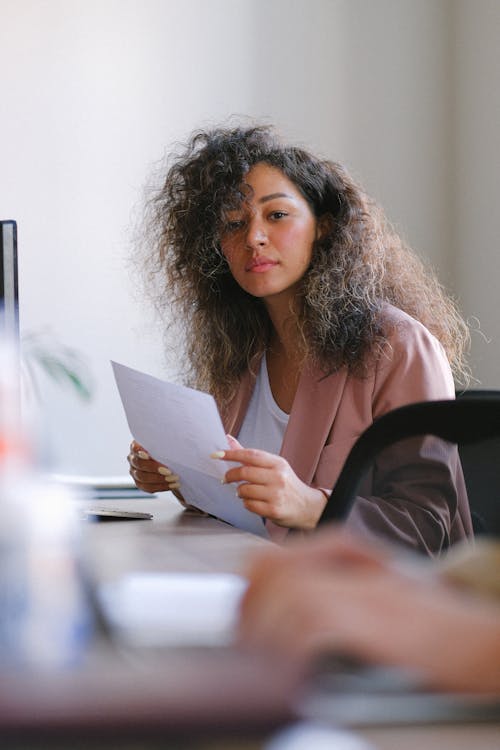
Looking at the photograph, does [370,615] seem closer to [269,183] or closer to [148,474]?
[148,474]

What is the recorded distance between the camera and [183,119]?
3.02 m

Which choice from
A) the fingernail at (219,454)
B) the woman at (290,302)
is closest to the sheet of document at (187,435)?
the fingernail at (219,454)

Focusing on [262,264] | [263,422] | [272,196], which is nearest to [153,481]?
[263,422]

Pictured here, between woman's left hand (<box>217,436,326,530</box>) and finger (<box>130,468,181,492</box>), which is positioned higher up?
woman's left hand (<box>217,436,326,530</box>)

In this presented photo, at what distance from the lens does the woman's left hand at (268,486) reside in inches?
48.1

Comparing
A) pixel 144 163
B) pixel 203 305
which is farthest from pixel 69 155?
pixel 203 305

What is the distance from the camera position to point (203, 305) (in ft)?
6.66

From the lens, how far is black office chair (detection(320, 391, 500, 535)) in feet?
3.11

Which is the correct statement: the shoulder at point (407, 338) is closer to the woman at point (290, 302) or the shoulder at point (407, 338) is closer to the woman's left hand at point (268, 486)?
the woman at point (290, 302)

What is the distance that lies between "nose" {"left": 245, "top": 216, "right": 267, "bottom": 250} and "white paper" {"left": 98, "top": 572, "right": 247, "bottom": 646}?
1218mm

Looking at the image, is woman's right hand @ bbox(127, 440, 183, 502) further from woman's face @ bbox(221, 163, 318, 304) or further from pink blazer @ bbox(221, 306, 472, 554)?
woman's face @ bbox(221, 163, 318, 304)

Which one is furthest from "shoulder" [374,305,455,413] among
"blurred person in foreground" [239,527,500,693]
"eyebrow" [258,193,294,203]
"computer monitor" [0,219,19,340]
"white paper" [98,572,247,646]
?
"blurred person in foreground" [239,527,500,693]

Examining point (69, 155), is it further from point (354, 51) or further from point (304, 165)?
point (304, 165)

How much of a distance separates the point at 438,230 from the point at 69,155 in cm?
113
